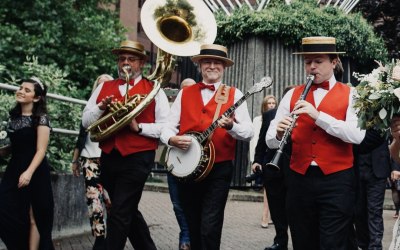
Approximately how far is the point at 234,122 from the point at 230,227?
493 cm

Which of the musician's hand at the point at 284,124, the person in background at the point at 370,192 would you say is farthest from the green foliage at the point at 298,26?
the musician's hand at the point at 284,124

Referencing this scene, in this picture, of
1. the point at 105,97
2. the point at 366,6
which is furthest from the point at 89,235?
the point at 366,6

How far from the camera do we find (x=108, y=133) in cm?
622

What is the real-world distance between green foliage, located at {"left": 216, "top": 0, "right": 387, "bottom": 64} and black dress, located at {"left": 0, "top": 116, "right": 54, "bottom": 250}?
368 inches

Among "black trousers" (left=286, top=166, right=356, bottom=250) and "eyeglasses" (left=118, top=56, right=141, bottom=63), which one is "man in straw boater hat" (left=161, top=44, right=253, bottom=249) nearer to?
"eyeglasses" (left=118, top=56, right=141, bottom=63)

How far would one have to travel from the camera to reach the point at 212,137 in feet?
19.8

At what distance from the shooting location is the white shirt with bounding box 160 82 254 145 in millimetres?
5938

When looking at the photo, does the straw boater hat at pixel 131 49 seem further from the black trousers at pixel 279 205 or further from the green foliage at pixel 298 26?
the green foliage at pixel 298 26

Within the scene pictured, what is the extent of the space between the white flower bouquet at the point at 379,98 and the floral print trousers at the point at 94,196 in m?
3.72

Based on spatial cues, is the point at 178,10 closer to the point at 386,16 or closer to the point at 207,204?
the point at 207,204

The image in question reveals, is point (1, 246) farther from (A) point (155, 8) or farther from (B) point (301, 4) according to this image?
(B) point (301, 4)

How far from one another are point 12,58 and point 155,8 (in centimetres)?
1537

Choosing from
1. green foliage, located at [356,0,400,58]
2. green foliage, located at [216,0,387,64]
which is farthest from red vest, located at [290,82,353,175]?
green foliage, located at [356,0,400,58]

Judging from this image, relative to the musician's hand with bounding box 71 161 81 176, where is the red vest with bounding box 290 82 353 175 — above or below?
above
